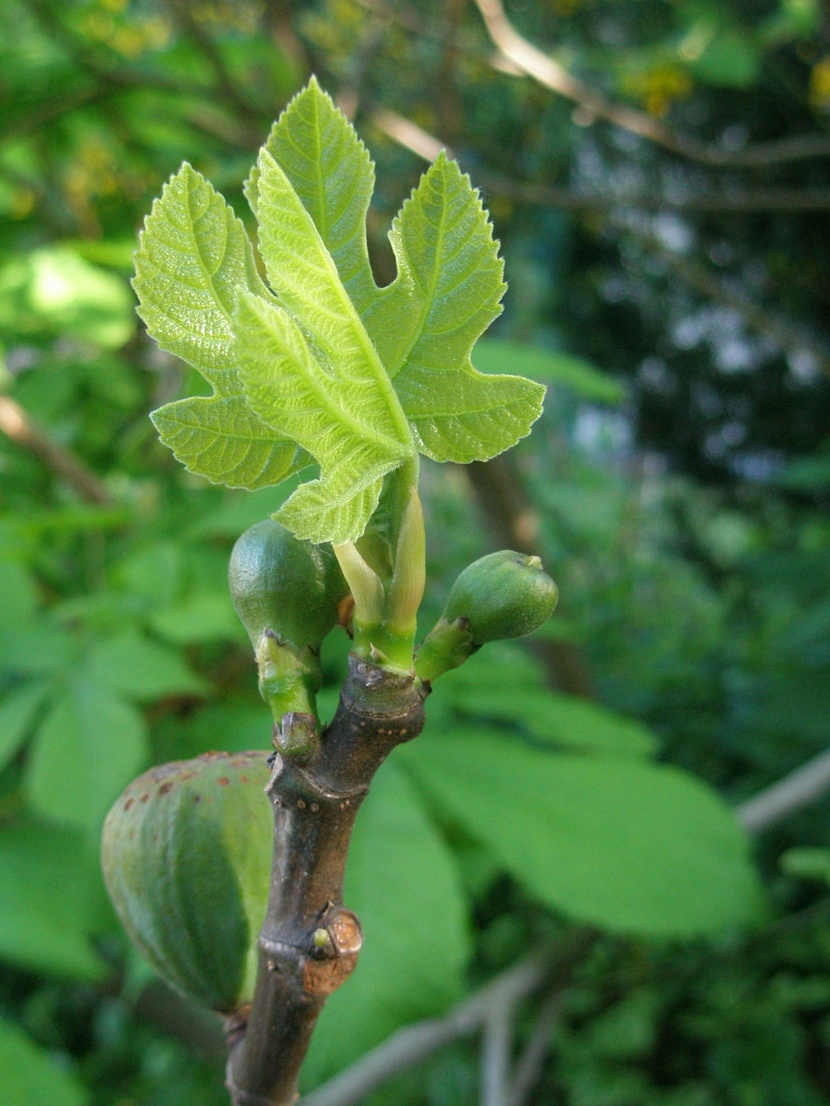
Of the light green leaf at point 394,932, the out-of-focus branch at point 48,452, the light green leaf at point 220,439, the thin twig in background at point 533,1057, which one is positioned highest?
the light green leaf at point 220,439

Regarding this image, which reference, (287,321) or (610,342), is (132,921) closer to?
(287,321)

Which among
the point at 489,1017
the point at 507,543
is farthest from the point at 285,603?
the point at 507,543

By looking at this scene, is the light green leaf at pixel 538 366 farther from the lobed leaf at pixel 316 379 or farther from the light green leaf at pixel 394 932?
the lobed leaf at pixel 316 379

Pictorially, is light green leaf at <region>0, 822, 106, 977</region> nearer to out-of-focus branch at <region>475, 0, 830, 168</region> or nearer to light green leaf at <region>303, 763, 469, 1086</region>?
light green leaf at <region>303, 763, 469, 1086</region>

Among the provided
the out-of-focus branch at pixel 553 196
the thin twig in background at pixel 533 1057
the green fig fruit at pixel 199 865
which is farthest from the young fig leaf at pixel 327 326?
the out-of-focus branch at pixel 553 196

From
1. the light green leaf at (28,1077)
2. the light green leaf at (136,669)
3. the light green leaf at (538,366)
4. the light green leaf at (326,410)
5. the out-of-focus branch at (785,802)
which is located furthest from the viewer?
the out-of-focus branch at (785,802)

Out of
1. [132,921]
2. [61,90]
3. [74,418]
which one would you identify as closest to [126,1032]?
[74,418]
